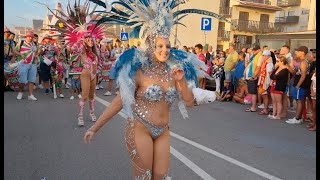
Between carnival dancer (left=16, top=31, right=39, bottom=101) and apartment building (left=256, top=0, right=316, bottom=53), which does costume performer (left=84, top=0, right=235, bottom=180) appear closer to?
carnival dancer (left=16, top=31, right=39, bottom=101)

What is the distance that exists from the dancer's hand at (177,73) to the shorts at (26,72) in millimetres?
8581

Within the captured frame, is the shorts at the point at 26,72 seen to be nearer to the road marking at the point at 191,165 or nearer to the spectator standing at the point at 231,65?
the spectator standing at the point at 231,65

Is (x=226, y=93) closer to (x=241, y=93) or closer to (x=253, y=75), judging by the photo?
(x=241, y=93)

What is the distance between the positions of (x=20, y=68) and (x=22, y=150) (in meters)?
5.76

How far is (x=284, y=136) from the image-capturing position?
7.18 m

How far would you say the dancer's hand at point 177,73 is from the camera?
3.14 metres

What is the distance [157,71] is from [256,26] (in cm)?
4463

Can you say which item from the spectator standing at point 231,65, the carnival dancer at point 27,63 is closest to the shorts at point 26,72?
the carnival dancer at point 27,63

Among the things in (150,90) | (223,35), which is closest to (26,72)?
(150,90)

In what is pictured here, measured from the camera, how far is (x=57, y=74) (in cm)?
A: 1195

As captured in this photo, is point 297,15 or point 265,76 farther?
point 297,15

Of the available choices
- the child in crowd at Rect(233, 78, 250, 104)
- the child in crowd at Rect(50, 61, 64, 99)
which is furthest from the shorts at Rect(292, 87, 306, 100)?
the child in crowd at Rect(50, 61, 64, 99)

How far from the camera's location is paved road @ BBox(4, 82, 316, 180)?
15.6 ft

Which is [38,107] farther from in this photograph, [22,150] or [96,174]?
[96,174]
